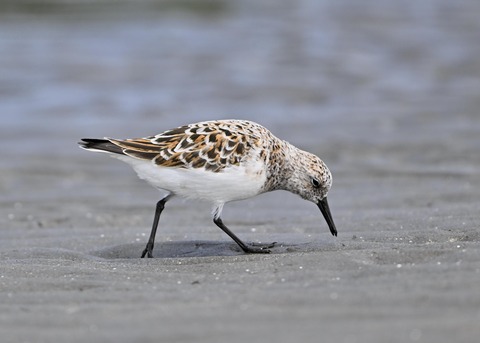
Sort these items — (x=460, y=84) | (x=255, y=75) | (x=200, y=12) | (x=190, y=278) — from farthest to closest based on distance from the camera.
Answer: (x=200, y=12) < (x=255, y=75) < (x=460, y=84) < (x=190, y=278)

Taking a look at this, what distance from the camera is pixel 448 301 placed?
13.3ft

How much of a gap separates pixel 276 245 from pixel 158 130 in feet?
20.5

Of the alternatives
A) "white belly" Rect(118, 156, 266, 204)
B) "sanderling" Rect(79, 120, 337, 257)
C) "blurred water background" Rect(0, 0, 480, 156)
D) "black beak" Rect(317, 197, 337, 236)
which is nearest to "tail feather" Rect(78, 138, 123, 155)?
A: "sanderling" Rect(79, 120, 337, 257)

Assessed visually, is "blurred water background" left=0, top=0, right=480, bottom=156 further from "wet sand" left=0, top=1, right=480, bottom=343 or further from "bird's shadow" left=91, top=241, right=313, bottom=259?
"bird's shadow" left=91, top=241, right=313, bottom=259

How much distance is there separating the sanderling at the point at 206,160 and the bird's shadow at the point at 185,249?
0.40ft

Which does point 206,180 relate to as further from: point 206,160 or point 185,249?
point 185,249

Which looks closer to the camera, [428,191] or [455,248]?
[455,248]

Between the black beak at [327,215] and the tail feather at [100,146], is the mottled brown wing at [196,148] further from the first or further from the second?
the black beak at [327,215]

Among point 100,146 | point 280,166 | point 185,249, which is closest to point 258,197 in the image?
point 280,166

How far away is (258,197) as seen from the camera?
951 centimetres

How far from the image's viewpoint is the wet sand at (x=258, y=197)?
4.16 metres

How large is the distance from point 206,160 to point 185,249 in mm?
758

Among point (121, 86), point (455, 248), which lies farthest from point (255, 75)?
point (455, 248)

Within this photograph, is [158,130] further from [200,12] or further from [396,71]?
[200,12]
